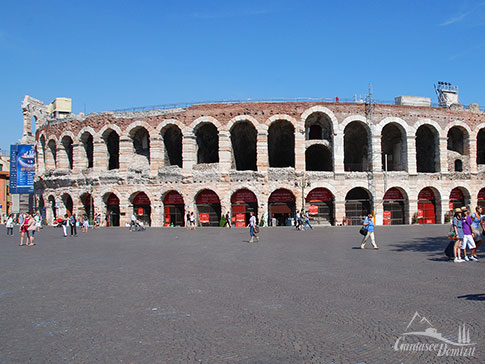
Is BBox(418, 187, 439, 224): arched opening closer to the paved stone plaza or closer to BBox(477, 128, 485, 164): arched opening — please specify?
BBox(477, 128, 485, 164): arched opening

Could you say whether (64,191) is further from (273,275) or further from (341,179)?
(273,275)

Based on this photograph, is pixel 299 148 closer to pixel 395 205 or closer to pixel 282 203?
pixel 282 203

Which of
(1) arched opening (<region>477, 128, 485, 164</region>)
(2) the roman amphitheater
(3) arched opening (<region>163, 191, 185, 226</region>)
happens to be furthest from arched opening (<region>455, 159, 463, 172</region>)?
(3) arched opening (<region>163, 191, 185, 226</region>)

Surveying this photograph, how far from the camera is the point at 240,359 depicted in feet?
14.7

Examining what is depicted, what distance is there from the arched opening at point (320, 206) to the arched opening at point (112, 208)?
51.7 feet

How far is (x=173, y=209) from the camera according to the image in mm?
31797

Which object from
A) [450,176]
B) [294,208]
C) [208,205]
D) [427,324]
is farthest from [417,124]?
[427,324]

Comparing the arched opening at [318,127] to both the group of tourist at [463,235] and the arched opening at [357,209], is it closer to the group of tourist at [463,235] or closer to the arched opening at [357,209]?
the arched opening at [357,209]

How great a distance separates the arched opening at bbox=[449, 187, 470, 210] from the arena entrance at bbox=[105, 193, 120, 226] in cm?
2745

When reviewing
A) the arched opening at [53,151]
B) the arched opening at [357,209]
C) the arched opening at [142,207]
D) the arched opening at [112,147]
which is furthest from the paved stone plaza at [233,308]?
the arched opening at [53,151]

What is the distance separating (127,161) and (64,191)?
705cm

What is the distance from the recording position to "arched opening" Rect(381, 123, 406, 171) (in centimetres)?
3194

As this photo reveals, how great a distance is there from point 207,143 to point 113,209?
9742 millimetres

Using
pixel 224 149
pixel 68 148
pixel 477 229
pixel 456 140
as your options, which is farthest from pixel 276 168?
pixel 68 148
